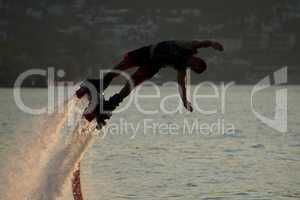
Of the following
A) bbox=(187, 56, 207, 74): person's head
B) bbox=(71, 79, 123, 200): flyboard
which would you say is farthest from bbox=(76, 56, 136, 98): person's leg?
bbox=(187, 56, 207, 74): person's head

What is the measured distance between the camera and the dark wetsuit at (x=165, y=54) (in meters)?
26.2

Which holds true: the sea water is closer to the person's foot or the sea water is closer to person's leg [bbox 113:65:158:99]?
the person's foot

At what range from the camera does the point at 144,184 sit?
40156mm

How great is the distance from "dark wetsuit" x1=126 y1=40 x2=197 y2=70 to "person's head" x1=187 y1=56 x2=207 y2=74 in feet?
0.37

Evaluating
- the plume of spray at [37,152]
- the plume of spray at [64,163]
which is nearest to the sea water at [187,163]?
the plume of spray at [37,152]

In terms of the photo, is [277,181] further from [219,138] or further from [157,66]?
[219,138]

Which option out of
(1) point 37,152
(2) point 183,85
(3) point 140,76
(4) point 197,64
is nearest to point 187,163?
(1) point 37,152

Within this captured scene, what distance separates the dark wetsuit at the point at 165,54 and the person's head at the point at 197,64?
0.11 m

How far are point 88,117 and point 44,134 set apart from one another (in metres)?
2.97

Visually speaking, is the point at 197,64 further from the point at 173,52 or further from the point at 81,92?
the point at 81,92

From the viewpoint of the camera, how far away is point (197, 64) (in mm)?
26141

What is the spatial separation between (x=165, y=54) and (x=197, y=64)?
758 mm

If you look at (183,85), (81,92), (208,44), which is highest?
(208,44)

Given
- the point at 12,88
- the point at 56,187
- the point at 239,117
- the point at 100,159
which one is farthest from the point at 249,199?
the point at 12,88
